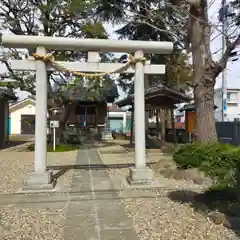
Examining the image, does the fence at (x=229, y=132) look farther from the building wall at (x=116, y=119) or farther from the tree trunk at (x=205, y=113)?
the building wall at (x=116, y=119)

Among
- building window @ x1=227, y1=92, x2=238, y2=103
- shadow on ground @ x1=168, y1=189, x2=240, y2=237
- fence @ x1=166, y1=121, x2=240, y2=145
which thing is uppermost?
building window @ x1=227, y1=92, x2=238, y2=103

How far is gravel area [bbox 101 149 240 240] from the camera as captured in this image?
5246 millimetres

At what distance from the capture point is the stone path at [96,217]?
211 inches

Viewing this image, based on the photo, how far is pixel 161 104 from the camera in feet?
70.4

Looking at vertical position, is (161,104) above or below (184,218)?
above

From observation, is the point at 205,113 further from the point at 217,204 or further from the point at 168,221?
the point at 168,221

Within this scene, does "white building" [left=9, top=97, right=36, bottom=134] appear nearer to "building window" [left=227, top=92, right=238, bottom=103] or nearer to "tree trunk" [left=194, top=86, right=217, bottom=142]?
"building window" [left=227, top=92, right=238, bottom=103]

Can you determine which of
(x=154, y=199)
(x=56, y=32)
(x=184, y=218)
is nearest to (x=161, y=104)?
(x=56, y=32)

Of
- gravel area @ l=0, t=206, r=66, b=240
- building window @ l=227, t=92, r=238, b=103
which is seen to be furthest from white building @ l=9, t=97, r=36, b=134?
gravel area @ l=0, t=206, r=66, b=240

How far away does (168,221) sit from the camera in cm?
595

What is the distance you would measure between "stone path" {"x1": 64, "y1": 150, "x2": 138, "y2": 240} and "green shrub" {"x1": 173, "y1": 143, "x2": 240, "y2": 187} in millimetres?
2187

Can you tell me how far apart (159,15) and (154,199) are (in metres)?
7.58

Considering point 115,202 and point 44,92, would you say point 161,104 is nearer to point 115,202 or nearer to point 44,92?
point 44,92

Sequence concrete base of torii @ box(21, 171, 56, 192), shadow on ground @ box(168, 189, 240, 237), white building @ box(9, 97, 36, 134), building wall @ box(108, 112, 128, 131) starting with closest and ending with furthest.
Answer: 1. shadow on ground @ box(168, 189, 240, 237)
2. concrete base of torii @ box(21, 171, 56, 192)
3. white building @ box(9, 97, 36, 134)
4. building wall @ box(108, 112, 128, 131)
